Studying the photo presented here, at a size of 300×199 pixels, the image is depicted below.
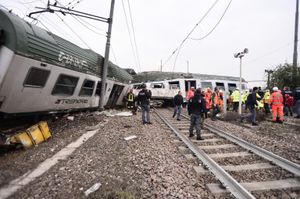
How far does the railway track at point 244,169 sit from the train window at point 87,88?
19.0 ft

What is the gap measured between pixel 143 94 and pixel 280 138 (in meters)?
5.47

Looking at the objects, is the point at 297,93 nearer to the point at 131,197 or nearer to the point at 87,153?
the point at 87,153

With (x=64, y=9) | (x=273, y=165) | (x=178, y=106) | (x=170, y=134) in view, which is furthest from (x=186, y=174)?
(x=64, y=9)

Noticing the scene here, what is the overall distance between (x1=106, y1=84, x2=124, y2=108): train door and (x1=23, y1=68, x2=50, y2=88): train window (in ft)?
28.6

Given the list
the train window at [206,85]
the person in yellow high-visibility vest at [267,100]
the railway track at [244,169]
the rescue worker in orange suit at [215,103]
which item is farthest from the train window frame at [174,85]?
the railway track at [244,169]

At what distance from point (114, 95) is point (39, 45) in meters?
10.6

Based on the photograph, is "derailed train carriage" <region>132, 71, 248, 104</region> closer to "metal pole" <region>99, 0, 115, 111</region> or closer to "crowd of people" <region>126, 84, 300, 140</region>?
"crowd of people" <region>126, 84, 300, 140</region>

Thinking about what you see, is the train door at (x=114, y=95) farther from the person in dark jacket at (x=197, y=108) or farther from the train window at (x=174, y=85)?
the person in dark jacket at (x=197, y=108)

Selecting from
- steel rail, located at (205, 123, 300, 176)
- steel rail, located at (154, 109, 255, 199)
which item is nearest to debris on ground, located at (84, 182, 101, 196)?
steel rail, located at (154, 109, 255, 199)

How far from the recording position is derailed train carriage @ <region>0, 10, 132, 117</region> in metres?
7.39

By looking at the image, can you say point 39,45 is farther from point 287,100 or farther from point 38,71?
point 287,100

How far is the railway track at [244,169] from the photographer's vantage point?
4469 mm

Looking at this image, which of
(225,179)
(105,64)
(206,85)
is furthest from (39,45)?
(206,85)

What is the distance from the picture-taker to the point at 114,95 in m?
19.0
